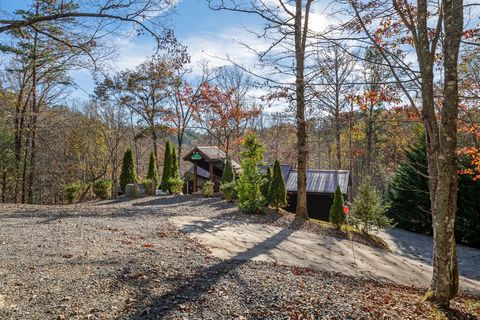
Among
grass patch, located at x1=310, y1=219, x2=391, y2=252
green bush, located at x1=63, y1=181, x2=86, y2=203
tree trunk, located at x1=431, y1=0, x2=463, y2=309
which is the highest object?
tree trunk, located at x1=431, y1=0, x2=463, y2=309

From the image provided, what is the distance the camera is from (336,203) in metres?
10.3

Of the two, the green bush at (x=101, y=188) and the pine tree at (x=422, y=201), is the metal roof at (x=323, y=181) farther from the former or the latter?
the green bush at (x=101, y=188)

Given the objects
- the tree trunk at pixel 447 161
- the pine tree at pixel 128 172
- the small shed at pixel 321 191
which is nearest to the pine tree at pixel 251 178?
the small shed at pixel 321 191

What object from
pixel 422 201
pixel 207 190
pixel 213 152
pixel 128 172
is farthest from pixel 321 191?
pixel 128 172

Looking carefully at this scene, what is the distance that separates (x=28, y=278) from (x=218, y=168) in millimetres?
17285

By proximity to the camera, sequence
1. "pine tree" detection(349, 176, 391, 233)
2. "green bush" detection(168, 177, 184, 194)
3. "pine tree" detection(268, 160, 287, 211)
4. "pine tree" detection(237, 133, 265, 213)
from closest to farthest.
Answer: "pine tree" detection(349, 176, 391, 233)
"pine tree" detection(237, 133, 265, 213)
"pine tree" detection(268, 160, 287, 211)
"green bush" detection(168, 177, 184, 194)

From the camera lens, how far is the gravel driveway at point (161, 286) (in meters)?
3.13

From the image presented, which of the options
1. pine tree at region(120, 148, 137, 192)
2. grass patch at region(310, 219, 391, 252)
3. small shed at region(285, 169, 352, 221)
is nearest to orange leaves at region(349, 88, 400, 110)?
grass patch at region(310, 219, 391, 252)

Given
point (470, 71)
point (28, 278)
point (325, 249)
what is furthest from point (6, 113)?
point (470, 71)

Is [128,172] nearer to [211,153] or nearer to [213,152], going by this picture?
[211,153]

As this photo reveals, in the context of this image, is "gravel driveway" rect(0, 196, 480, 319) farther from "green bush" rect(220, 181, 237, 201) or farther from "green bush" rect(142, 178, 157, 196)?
"green bush" rect(142, 178, 157, 196)

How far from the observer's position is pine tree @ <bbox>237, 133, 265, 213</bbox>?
33.5 ft

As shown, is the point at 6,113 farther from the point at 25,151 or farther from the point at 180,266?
→ the point at 180,266

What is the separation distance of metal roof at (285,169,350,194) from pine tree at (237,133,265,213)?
19.7 ft
